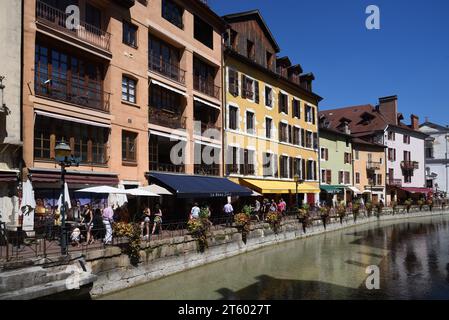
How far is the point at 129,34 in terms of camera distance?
20.6m

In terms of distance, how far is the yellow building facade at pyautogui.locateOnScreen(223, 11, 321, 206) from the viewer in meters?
28.6

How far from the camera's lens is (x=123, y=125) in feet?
64.1

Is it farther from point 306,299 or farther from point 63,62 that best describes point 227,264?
point 63,62

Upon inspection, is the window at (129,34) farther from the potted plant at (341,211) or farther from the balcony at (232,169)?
the potted plant at (341,211)

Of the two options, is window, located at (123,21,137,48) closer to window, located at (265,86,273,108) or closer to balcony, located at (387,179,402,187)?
window, located at (265,86,273,108)

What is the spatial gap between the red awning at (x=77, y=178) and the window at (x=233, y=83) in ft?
40.5

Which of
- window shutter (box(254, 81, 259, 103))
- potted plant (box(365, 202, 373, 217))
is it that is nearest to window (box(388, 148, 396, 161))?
potted plant (box(365, 202, 373, 217))

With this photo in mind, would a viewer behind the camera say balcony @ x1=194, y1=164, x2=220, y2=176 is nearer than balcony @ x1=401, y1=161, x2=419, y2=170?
Yes

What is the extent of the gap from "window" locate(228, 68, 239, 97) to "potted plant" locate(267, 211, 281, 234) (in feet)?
29.2

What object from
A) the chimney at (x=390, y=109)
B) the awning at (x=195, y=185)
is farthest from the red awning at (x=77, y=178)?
the chimney at (x=390, y=109)

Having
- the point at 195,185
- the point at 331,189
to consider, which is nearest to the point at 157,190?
the point at 195,185

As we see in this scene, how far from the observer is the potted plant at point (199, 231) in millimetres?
17297

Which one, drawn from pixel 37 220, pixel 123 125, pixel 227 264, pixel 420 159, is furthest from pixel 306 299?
pixel 420 159
